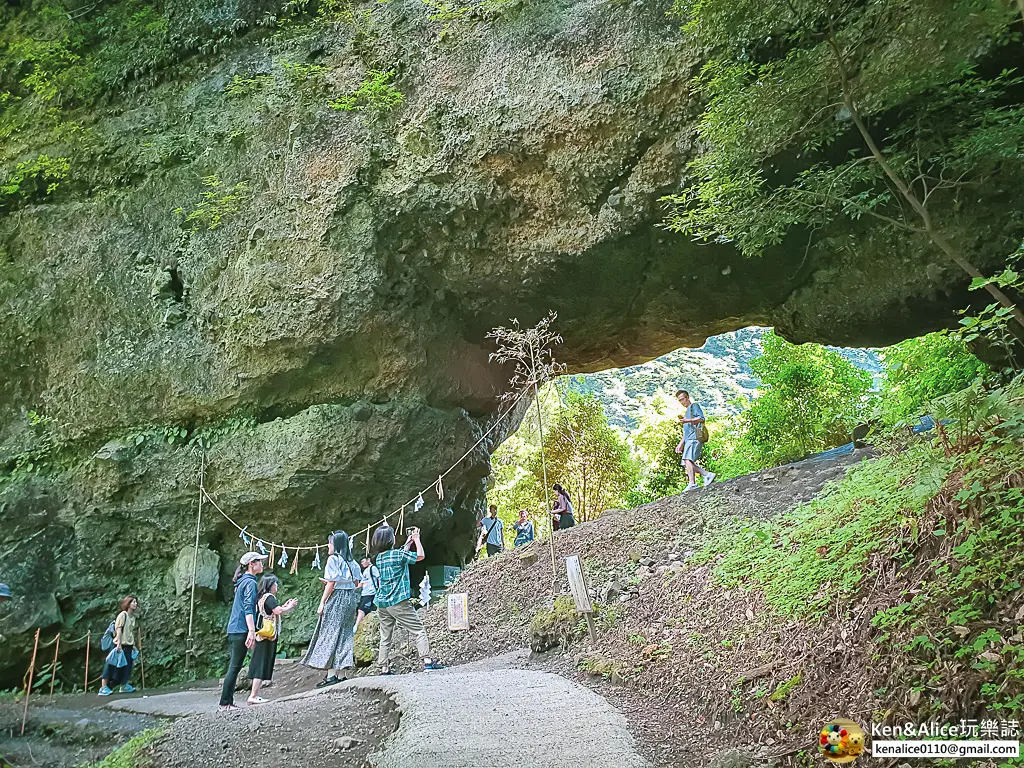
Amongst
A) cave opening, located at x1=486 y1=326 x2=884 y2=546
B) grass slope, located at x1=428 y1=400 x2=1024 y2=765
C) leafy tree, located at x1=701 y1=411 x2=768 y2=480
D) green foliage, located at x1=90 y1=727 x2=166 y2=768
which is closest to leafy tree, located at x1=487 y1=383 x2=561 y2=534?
cave opening, located at x1=486 y1=326 x2=884 y2=546

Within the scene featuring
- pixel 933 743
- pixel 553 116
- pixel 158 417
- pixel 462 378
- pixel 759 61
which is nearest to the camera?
pixel 933 743

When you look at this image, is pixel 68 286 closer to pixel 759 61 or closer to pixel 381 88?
pixel 381 88

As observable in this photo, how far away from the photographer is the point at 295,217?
39.0 ft

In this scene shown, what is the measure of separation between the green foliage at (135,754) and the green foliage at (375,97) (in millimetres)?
9467

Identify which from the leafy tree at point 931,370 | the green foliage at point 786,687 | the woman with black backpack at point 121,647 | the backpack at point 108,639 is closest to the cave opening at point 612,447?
the leafy tree at point 931,370

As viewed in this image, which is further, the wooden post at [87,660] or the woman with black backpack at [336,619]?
the wooden post at [87,660]

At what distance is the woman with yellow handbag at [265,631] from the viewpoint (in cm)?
701

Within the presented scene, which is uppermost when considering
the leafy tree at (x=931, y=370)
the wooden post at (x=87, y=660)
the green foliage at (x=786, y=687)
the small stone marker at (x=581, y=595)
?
the leafy tree at (x=931, y=370)

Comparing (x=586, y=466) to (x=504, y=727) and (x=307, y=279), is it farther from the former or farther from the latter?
(x=504, y=727)

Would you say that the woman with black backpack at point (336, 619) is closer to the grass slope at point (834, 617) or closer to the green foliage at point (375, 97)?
the grass slope at point (834, 617)

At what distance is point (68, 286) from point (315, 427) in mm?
5354

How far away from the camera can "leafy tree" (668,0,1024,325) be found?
6781mm

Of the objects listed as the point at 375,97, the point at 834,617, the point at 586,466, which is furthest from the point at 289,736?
the point at 586,466

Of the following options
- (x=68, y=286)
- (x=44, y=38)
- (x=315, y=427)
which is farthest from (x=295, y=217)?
(x=44, y=38)
